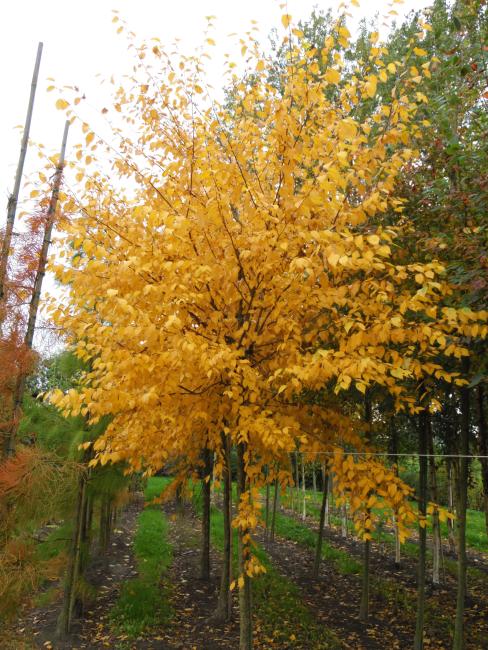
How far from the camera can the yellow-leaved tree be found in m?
3.24

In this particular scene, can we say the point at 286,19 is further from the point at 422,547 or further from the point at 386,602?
the point at 386,602

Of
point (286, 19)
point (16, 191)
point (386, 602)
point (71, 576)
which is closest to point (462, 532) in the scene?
point (386, 602)

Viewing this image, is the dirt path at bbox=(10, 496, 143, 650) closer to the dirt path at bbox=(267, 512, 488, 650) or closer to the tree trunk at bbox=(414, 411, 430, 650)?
the dirt path at bbox=(267, 512, 488, 650)

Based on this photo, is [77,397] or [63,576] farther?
[63,576]

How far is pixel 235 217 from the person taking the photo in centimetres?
406

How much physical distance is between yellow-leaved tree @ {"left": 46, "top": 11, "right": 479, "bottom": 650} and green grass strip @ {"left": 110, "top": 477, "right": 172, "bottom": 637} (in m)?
3.85

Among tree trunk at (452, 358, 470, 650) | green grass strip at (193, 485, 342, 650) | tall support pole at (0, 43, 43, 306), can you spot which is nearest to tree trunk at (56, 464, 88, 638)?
green grass strip at (193, 485, 342, 650)

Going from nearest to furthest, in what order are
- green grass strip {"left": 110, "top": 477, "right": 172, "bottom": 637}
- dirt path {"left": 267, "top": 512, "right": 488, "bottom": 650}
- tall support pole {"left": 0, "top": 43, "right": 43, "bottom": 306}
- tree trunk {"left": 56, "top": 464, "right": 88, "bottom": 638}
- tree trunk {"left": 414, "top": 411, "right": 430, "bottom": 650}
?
1. tall support pole {"left": 0, "top": 43, "right": 43, "bottom": 306}
2. tree trunk {"left": 414, "top": 411, "right": 430, "bottom": 650}
3. dirt path {"left": 267, "top": 512, "right": 488, "bottom": 650}
4. tree trunk {"left": 56, "top": 464, "right": 88, "bottom": 638}
5. green grass strip {"left": 110, "top": 477, "right": 172, "bottom": 637}

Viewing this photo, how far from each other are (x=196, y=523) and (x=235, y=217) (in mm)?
15626

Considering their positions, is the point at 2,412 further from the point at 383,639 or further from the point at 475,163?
the point at 383,639

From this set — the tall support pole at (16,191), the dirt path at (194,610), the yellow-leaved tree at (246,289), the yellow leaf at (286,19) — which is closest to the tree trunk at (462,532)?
the yellow-leaved tree at (246,289)

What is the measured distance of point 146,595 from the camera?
812cm

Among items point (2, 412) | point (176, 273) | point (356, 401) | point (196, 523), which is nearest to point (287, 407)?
point (176, 273)

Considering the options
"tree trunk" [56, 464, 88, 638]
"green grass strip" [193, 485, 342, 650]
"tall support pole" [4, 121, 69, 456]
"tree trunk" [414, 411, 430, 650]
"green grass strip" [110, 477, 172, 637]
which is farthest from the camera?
"green grass strip" [110, 477, 172, 637]
